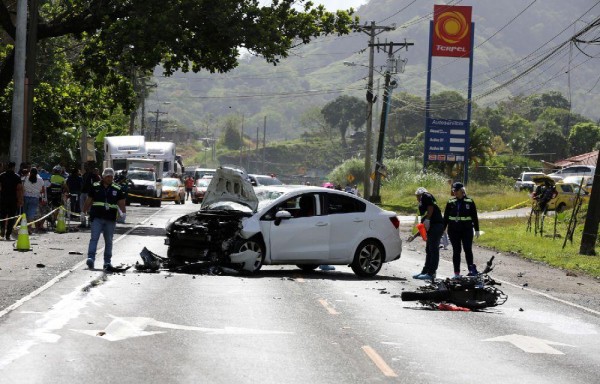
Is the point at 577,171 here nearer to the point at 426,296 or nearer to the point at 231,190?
the point at 231,190

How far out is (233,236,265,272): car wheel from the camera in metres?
21.5

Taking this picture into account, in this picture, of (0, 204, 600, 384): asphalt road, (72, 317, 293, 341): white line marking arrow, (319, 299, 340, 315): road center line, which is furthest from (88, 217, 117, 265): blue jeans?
(72, 317, 293, 341): white line marking arrow

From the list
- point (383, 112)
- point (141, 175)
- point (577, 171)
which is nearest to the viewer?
point (141, 175)

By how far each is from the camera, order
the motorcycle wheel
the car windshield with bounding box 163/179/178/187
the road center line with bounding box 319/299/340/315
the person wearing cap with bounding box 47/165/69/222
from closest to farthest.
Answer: the road center line with bounding box 319/299/340/315 < the motorcycle wheel < the person wearing cap with bounding box 47/165/69/222 < the car windshield with bounding box 163/179/178/187

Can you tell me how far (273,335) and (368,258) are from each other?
9.21 meters

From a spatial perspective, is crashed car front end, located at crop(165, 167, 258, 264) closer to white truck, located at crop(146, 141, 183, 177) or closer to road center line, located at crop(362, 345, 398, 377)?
road center line, located at crop(362, 345, 398, 377)

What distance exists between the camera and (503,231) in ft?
138

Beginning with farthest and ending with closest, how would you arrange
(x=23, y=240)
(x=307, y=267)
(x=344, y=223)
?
(x=23, y=240) → (x=307, y=267) → (x=344, y=223)

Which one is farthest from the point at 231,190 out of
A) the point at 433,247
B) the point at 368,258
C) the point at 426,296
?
the point at 426,296

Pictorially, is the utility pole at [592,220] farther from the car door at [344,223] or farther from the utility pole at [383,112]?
the utility pole at [383,112]

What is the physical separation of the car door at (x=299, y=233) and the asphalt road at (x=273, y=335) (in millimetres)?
1058

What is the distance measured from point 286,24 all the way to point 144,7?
196 inches

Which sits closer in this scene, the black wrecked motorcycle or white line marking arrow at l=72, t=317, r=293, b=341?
white line marking arrow at l=72, t=317, r=293, b=341

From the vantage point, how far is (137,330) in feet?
44.4
